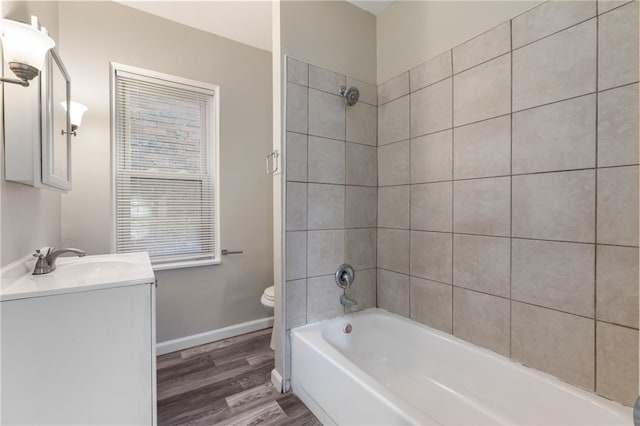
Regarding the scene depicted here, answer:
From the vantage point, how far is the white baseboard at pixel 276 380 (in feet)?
5.83

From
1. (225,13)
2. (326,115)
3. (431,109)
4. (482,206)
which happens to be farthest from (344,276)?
(225,13)

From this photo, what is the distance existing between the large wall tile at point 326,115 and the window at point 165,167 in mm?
1025

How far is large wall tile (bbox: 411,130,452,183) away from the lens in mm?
1669

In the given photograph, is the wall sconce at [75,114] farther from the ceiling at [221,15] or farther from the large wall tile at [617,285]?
the large wall tile at [617,285]

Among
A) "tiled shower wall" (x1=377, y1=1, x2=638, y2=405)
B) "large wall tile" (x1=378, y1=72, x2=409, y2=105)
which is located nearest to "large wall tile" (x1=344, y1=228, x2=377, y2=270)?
"tiled shower wall" (x1=377, y1=1, x2=638, y2=405)

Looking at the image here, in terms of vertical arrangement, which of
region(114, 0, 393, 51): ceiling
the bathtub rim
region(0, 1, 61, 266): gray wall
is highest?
region(114, 0, 393, 51): ceiling

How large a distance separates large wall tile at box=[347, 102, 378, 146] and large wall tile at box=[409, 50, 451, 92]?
342 millimetres

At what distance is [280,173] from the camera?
69.2 inches

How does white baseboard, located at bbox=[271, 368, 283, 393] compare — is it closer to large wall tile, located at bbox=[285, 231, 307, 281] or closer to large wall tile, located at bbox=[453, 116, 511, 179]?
large wall tile, located at bbox=[285, 231, 307, 281]

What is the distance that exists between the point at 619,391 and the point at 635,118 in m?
1.04

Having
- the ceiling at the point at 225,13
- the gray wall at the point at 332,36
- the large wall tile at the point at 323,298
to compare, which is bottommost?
the large wall tile at the point at 323,298

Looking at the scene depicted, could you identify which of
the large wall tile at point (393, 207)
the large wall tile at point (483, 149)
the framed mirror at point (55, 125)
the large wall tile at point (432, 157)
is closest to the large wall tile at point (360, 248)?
the large wall tile at point (393, 207)

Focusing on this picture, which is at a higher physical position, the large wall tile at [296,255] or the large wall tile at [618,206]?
the large wall tile at [618,206]

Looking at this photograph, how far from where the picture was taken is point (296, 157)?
178cm
